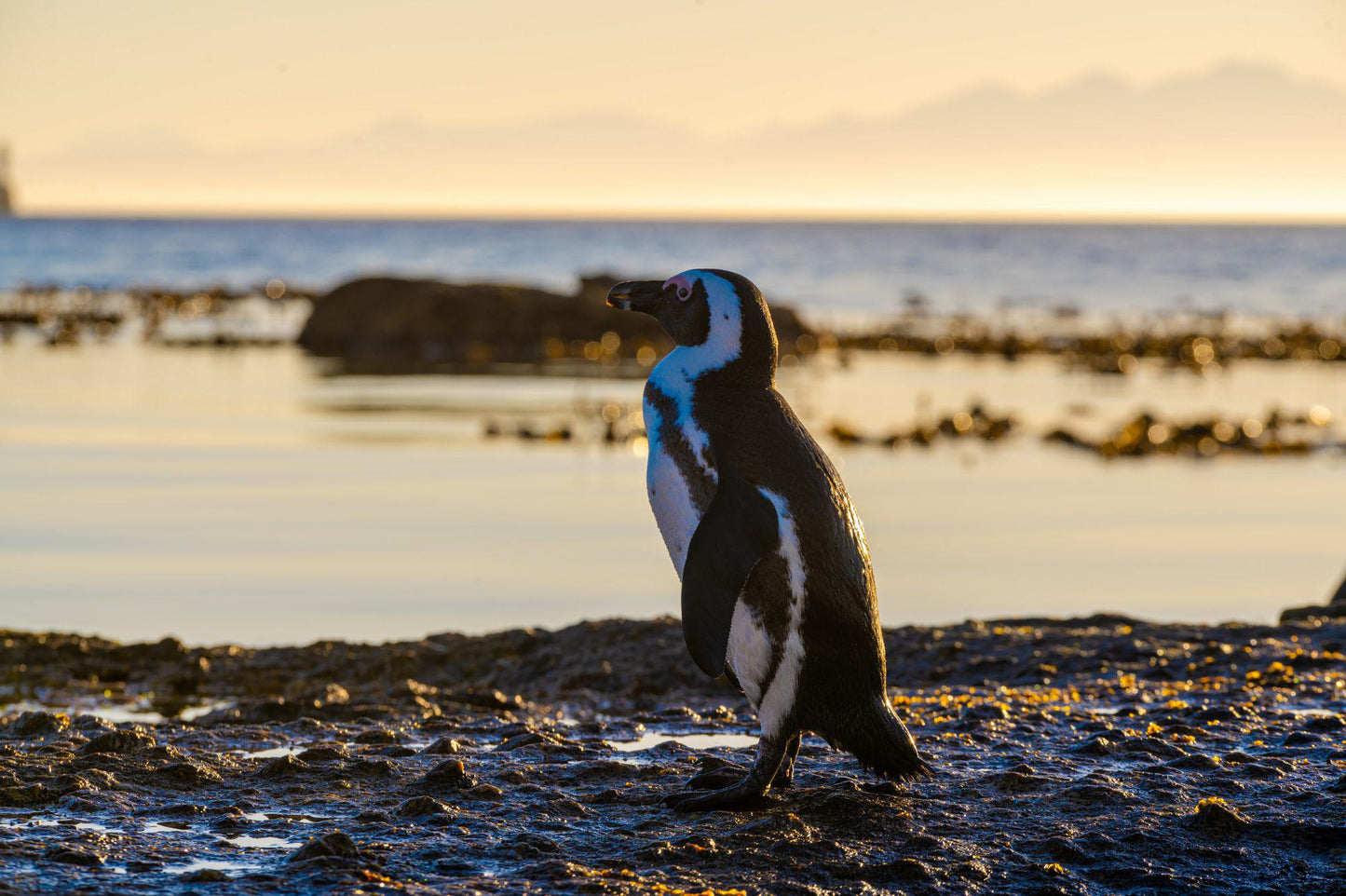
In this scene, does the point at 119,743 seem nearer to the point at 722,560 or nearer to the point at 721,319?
the point at 722,560

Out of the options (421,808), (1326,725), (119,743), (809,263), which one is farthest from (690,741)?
(809,263)

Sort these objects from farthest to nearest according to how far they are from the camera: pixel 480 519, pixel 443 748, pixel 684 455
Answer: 1. pixel 480 519
2. pixel 443 748
3. pixel 684 455

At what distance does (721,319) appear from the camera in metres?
5.79

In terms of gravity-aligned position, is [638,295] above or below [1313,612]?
above

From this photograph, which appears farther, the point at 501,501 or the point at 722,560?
the point at 501,501

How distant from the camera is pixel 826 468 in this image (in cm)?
572

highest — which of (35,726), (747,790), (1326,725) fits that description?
(1326,725)

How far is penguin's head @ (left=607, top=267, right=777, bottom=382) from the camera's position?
578 centimetres

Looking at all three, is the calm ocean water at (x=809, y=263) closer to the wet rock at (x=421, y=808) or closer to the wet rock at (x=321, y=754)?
the wet rock at (x=321, y=754)

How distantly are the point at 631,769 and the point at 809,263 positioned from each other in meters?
85.3

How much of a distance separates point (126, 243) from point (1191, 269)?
2693 inches

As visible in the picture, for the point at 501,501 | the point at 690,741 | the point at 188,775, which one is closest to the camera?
the point at 188,775

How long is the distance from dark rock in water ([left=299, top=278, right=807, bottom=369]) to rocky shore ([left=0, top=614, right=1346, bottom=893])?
71.3ft

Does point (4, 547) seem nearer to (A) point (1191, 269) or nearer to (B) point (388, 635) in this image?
(B) point (388, 635)
